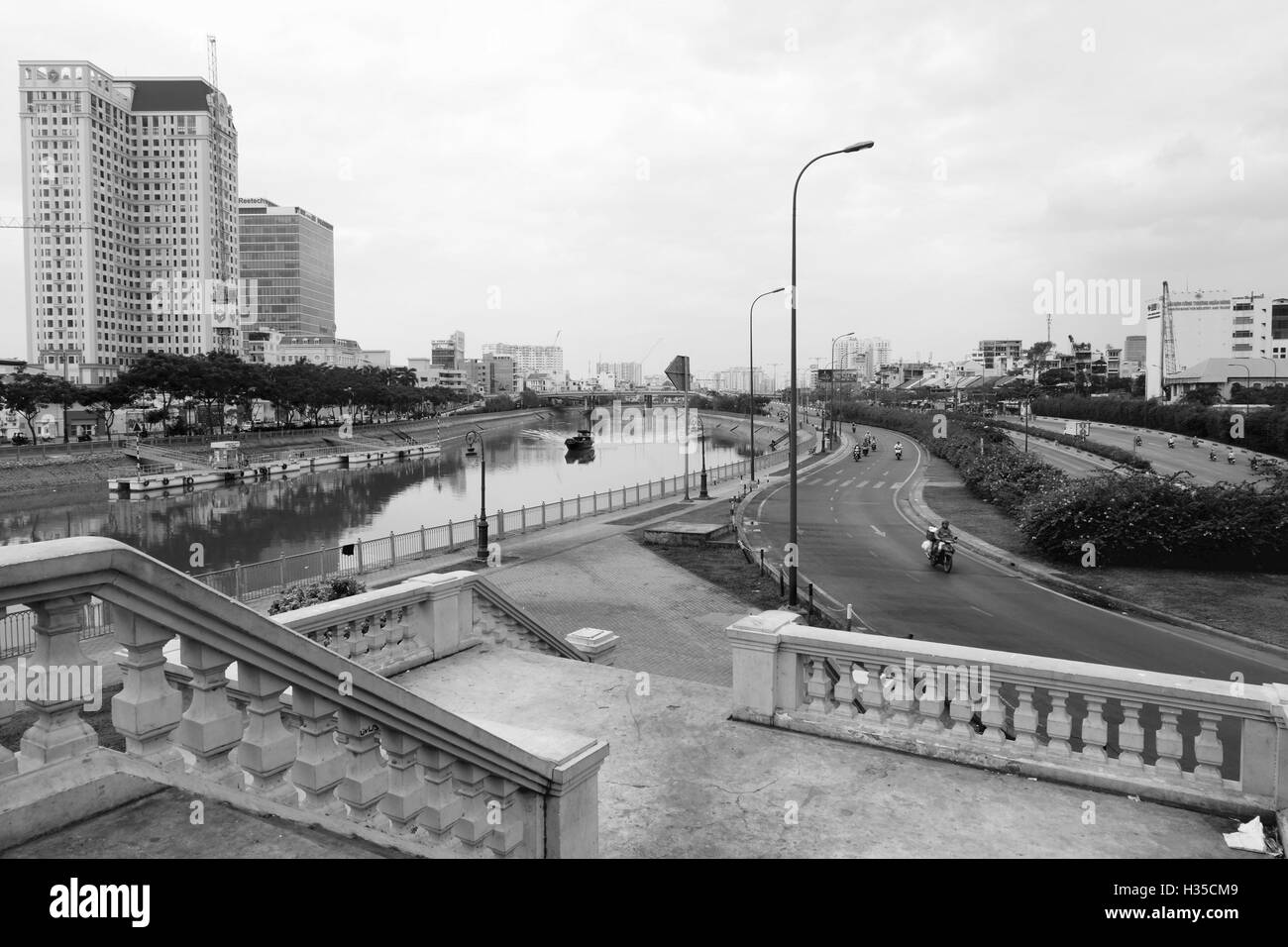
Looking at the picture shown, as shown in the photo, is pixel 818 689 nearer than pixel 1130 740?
No

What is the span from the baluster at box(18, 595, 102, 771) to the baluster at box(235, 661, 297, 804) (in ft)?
1.83

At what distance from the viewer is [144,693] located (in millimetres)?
3238

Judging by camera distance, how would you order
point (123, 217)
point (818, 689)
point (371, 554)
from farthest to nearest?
point (123, 217) → point (371, 554) → point (818, 689)

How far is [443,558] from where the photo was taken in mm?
28375

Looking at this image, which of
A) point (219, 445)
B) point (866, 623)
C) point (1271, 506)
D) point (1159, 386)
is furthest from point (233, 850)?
point (1159, 386)

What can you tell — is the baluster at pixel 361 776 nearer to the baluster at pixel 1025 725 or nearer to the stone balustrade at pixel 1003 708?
the stone balustrade at pixel 1003 708

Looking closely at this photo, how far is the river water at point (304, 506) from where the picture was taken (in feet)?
145

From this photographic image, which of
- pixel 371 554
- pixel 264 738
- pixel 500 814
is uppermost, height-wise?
pixel 264 738

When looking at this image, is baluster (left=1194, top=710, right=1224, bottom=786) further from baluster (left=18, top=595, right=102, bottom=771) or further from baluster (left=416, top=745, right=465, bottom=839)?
baluster (left=18, top=595, right=102, bottom=771)

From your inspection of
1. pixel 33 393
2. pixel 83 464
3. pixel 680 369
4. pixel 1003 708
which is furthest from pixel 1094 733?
pixel 33 393

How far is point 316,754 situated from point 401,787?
0.50 m

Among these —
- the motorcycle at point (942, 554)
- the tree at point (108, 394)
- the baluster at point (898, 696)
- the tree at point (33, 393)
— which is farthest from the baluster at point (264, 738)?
the tree at point (108, 394)

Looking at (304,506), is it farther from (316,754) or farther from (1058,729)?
(316,754)
